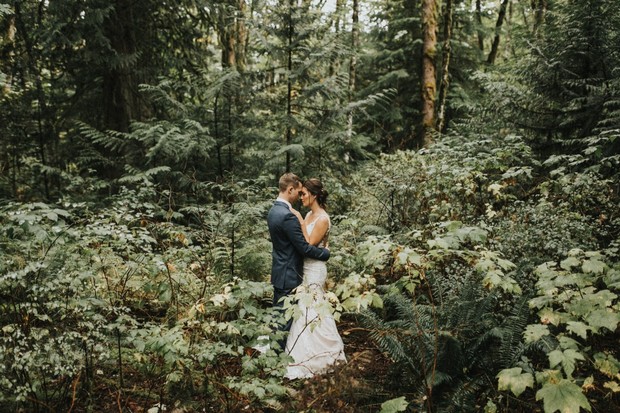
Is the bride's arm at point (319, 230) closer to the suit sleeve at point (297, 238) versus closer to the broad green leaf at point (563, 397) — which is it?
the suit sleeve at point (297, 238)

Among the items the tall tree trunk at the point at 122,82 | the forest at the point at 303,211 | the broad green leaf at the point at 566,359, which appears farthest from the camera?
the tall tree trunk at the point at 122,82

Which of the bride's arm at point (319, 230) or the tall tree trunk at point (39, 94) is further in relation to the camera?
the tall tree trunk at point (39, 94)

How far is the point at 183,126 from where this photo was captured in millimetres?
9414

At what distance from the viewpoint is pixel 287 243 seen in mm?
5004

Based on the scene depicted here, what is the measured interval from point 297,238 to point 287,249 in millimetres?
263

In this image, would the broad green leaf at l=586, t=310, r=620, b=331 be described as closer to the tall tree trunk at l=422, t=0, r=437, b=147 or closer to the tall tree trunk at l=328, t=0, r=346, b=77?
the tall tree trunk at l=328, t=0, r=346, b=77

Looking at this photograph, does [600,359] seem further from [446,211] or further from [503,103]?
[503,103]

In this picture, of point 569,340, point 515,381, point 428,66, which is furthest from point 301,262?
point 428,66

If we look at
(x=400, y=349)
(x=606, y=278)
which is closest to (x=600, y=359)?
(x=606, y=278)

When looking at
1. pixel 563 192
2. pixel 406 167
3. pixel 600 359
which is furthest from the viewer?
pixel 406 167

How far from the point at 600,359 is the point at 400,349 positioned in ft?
5.61

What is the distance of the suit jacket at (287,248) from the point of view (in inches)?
191

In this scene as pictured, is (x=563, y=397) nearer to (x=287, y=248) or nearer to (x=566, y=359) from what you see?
(x=566, y=359)

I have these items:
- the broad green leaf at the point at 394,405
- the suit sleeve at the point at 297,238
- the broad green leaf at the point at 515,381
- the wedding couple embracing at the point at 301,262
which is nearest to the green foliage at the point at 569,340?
the broad green leaf at the point at 515,381
